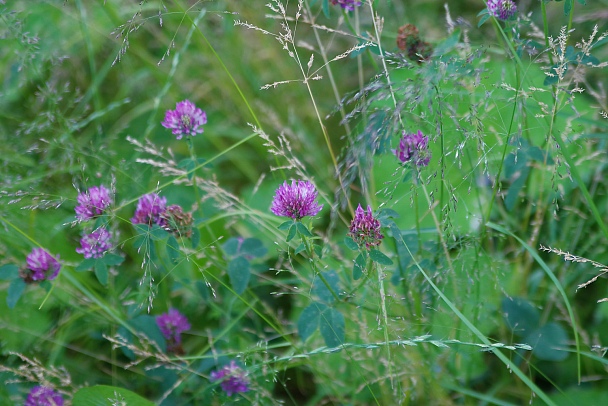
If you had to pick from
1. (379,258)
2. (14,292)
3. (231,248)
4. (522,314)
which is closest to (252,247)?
(231,248)

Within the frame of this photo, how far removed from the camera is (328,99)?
289cm

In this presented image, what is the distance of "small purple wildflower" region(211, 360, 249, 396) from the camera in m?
1.44

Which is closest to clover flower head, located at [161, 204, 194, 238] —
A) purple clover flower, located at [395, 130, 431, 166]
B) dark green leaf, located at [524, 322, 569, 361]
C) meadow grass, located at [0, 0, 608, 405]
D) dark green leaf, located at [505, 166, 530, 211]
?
meadow grass, located at [0, 0, 608, 405]

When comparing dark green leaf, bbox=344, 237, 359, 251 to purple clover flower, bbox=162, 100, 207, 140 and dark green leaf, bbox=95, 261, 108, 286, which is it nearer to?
purple clover flower, bbox=162, 100, 207, 140

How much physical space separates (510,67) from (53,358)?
1.72 metres

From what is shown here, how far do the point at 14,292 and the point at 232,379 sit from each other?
1.94 ft

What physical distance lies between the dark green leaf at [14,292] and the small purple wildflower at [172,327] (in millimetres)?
359

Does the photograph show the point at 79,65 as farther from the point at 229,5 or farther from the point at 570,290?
the point at 570,290

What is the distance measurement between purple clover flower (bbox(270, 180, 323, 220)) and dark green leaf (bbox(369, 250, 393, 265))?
141 mm

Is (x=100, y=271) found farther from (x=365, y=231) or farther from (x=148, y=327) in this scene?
(x=365, y=231)

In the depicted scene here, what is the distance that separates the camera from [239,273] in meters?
1.52

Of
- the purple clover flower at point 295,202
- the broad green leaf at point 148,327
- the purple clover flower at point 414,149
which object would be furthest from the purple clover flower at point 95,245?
the purple clover flower at point 414,149

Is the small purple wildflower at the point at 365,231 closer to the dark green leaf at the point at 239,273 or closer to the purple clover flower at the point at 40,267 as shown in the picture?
the dark green leaf at the point at 239,273

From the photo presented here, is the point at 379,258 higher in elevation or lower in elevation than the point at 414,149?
lower
